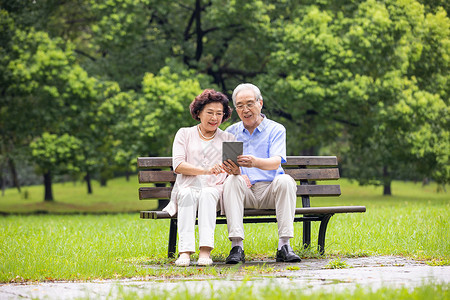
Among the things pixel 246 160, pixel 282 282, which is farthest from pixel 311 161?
pixel 282 282

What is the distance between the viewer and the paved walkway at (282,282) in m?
3.90

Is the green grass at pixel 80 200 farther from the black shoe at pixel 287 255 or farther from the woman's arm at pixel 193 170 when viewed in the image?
the black shoe at pixel 287 255

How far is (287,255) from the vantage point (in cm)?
559

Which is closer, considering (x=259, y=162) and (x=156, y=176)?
(x=259, y=162)

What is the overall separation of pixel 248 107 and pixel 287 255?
4.66 ft

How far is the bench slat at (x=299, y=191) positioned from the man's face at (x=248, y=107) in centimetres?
99

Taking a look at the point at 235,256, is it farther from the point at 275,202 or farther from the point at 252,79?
the point at 252,79

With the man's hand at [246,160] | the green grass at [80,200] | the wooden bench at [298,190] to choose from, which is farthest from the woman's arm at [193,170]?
the green grass at [80,200]

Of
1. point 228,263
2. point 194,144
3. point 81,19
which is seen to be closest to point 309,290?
point 228,263

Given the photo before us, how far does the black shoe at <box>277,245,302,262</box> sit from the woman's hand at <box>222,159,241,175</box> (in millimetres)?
796

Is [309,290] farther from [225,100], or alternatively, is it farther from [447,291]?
[225,100]

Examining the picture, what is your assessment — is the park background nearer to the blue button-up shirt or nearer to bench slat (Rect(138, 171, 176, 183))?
bench slat (Rect(138, 171, 176, 183))

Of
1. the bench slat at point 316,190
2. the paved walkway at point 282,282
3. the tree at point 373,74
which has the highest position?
the tree at point 373,74

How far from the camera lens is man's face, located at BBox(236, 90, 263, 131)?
5.92m
